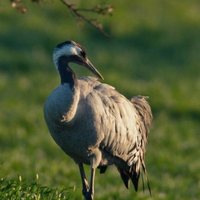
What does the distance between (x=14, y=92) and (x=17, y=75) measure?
158 cm

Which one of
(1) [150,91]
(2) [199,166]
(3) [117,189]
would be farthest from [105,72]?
(3) [117,189]

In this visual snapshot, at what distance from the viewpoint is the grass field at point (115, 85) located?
1283 centimetres

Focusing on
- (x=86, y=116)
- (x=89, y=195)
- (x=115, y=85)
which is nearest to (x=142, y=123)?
(x=89, y=195)

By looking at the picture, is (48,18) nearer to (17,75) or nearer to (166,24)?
(166,24)

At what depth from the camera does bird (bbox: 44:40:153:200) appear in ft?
30.9

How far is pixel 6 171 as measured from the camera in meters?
11.7

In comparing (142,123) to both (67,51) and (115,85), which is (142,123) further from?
(115,85)

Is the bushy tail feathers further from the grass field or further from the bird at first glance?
the grass field

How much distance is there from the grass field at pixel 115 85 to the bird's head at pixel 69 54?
3.40ft

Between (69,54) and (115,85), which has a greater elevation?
(69,54)

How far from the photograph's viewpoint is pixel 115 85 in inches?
803

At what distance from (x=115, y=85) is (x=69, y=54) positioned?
35.8ft

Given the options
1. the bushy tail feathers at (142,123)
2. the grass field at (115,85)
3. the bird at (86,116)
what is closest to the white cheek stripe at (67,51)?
the bird at (86,116)

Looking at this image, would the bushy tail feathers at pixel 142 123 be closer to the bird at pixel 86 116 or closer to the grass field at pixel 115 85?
the bird at pixel 86 116
